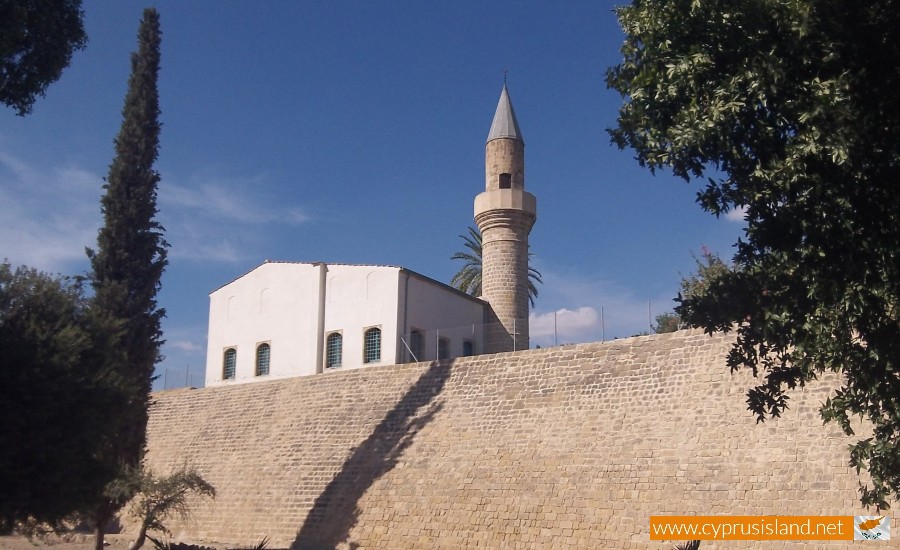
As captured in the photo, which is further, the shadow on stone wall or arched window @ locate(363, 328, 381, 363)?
arched window @ locate(363, 328, 381, 363)

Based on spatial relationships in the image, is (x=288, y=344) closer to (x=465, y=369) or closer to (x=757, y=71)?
(x=465, y=369)

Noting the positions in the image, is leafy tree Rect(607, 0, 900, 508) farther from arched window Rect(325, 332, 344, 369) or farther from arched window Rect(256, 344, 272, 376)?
arched window Rect(256, 344, 272, 376)

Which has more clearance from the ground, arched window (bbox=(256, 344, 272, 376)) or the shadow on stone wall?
arched window (bbox=(256, 344, 272, 376))

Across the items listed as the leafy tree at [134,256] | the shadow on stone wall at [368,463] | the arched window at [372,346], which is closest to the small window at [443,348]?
the arched window at [372,346]

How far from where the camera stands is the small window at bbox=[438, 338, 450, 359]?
1090 inches

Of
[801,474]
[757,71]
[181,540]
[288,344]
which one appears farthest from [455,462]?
[757,71]

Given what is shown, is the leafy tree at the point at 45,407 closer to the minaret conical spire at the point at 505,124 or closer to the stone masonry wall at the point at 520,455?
the stone masonry wall at the point at 520,455

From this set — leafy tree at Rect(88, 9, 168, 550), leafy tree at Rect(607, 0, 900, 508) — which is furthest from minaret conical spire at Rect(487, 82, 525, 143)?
leafy tree at Rect(607, 0, 900, 508)

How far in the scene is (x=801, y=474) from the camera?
14219 mm

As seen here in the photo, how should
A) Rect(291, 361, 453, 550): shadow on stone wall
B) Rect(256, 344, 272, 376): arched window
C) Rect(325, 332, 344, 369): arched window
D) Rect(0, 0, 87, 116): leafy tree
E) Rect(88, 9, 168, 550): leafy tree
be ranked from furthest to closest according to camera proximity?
Rect(256, 344, 272, 376): arched window → Rect(325, 332, 344, 369): arched window → Rect(291, 361, 453, 550): shadow on stone wall → Rect(88, 9, 168, 550): leafy tree → Rect(0, 0, 87, 116): leafy tree

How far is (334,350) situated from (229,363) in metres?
4.98

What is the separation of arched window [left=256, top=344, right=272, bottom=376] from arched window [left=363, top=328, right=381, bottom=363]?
430 centimetres

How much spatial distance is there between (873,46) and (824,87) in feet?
1.91

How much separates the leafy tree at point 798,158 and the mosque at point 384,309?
1904 cm
